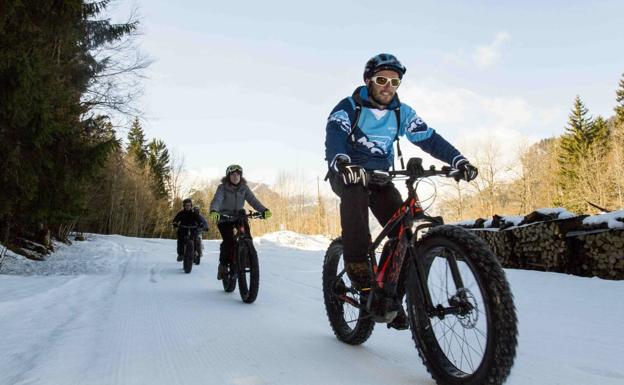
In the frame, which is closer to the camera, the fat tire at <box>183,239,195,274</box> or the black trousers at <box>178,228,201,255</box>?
the fat tire at <box>183,239,195,274</box>

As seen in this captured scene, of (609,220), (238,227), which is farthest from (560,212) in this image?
(238,227)

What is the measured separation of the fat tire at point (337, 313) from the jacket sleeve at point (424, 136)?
100 cm

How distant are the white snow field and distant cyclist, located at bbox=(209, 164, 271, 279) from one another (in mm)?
706

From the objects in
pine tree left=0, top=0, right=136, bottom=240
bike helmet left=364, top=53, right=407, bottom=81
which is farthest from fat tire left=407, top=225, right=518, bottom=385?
pine tree left=0, top=0, right=136, bottom=240

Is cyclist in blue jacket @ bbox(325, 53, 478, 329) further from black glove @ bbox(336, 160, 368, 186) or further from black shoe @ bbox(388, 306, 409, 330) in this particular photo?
black shoe @ bbox(388, 306, 409, 330)

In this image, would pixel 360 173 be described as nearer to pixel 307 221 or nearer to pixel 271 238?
pixel 271 238

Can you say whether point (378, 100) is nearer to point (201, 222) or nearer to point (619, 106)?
point (201, 222)

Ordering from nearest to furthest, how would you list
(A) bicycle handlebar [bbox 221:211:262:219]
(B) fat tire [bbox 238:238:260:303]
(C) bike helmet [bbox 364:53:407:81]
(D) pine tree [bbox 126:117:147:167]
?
1. (C) bike helmet [bbox 364:53:407:81]
2. (B) fat tire [bbox 238:238:260:303]
3. (A) bicycle handlebar [bbox 221:211:262:219]
4. (D) pine tree [bbox 126:117:147:167]

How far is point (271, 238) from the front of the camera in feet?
102

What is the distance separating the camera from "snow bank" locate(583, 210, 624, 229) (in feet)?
23.5

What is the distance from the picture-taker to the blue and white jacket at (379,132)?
10.6 ft

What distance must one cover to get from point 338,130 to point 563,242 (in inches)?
259

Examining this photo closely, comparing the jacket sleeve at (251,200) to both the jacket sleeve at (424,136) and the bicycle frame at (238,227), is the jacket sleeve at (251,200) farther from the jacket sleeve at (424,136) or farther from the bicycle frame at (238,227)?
the jacket sleeve at (424,136)

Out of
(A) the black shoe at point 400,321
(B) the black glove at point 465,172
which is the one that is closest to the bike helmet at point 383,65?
(B) the black glove at point 465,172
